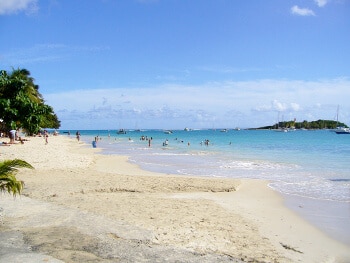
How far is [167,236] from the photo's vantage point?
22.4 feet

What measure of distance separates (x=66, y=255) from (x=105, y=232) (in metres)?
1.37

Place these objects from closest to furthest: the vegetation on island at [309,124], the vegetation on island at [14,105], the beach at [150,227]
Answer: the beach at [150,227]
the vegetation on island at [14,105]
the vegetation on island at [309,124]

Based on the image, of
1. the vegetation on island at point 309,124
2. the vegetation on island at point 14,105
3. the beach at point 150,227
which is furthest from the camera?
the vegetation on island at point 309,124

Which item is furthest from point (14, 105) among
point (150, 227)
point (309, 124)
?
point (309, 124)

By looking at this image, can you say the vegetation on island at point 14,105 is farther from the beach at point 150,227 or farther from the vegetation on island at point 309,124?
the vegetation on island at point 309,124

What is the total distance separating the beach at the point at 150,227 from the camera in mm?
5641

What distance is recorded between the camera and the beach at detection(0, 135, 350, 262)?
564 cm

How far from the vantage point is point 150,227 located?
7.36m

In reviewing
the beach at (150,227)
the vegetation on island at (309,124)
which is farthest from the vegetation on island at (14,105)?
the vegetation on island at (309,124)

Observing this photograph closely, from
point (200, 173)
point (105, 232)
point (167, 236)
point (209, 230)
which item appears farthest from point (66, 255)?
point (200, 173)

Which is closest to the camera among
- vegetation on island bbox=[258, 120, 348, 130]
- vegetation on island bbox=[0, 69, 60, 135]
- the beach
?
the beach

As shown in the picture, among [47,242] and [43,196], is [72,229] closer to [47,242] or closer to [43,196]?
[47,242]

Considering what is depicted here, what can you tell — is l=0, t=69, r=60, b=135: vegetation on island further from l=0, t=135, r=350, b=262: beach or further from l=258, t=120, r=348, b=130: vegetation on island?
l=258, t=120, r=348, b=130: vegetation on island

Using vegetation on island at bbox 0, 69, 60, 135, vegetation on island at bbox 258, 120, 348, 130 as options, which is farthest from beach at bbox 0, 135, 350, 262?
vegetation on island at bbox 258, 120, 348, 130
